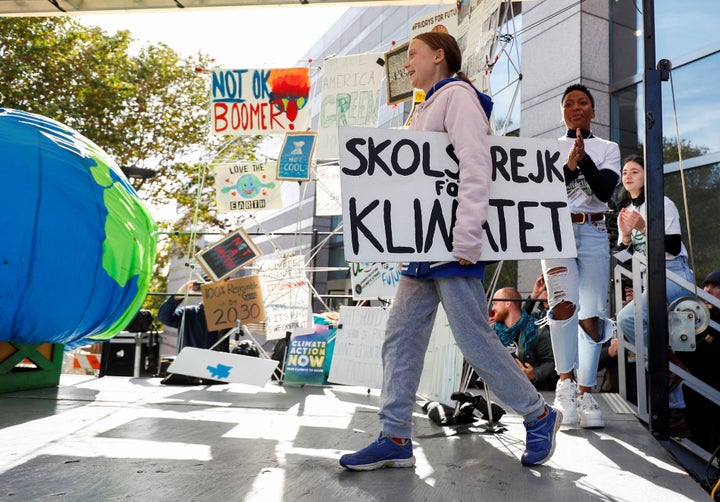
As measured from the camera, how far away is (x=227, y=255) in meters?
6.66

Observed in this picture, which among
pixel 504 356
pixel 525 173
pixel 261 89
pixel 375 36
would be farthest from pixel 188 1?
pixel 375 36

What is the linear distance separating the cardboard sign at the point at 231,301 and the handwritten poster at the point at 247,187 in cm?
100

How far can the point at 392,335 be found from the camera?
282 centimetres

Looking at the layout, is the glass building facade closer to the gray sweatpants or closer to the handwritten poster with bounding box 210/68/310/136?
the handwritten poster with bounding box 210/68/310/136

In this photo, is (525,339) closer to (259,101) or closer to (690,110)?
(259,101)

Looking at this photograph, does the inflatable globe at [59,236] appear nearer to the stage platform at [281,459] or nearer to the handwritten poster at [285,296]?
the stage platform at [281,459]

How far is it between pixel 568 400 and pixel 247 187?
4493 millimetres

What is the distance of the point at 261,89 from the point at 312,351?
2.83 meters

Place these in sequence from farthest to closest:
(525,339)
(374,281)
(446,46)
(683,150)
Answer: (683,150) < (525,339) < (374,281) < (446,46)

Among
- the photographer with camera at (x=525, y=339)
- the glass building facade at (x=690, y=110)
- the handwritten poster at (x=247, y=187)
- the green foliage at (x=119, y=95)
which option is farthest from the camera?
the green foliage at (x=119, y=95)

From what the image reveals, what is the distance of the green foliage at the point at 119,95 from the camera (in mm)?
14641

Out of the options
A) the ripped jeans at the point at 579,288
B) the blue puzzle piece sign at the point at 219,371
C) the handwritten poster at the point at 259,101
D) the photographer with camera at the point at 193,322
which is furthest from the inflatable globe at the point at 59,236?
the ripped jeans at the point at 579,288

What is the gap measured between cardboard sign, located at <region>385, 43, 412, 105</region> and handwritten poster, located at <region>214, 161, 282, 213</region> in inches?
72.6

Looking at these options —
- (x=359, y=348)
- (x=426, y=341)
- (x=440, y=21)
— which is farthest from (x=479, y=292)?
(x=440, y=21)
